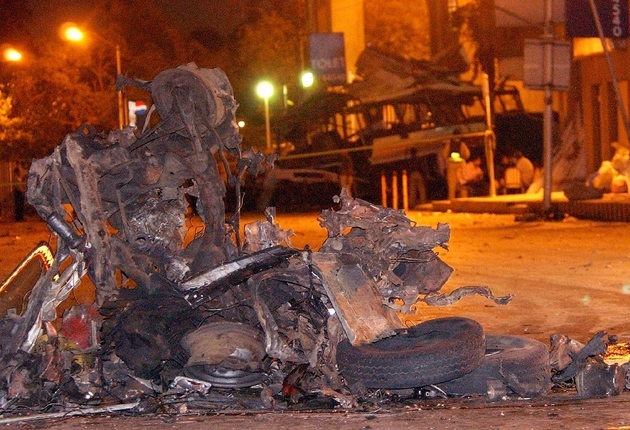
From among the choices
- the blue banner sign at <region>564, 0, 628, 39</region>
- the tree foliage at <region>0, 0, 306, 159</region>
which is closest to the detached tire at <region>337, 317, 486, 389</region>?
the blue banner sign at <region>564, 0, 628, 39</region>

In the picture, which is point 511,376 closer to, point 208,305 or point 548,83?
point 208,305

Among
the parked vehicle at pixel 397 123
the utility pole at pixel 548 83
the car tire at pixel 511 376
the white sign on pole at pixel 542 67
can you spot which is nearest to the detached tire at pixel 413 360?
the car tire at pixel 511 376

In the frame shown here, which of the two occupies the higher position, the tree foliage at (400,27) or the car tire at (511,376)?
the tree foliage at (400,27)

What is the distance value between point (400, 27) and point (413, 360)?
Result: 4392 centimetres

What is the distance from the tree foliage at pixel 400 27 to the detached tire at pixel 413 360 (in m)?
41.1

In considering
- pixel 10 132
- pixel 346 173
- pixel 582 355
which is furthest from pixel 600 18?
pixel 10 132

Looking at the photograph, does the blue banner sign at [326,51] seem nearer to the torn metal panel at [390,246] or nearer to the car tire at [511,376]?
the torn metal panel at [390,246]

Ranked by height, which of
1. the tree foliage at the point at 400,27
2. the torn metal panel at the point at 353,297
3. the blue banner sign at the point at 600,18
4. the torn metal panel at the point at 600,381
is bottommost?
the torn metal panel at the point at 600,381

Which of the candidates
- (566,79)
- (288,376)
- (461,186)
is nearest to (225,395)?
(288,376)

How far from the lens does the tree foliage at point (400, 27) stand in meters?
46.9

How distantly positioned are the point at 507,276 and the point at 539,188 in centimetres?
1521

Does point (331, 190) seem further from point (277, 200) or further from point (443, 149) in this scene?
point (443, 149)

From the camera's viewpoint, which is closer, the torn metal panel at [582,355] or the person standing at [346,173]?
the torn metal panel at [582,355]

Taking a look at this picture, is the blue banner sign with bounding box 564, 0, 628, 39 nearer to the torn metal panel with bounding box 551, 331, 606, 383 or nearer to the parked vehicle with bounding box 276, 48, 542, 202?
the parked vehicle with bounding box 276, 48, 542, 202
